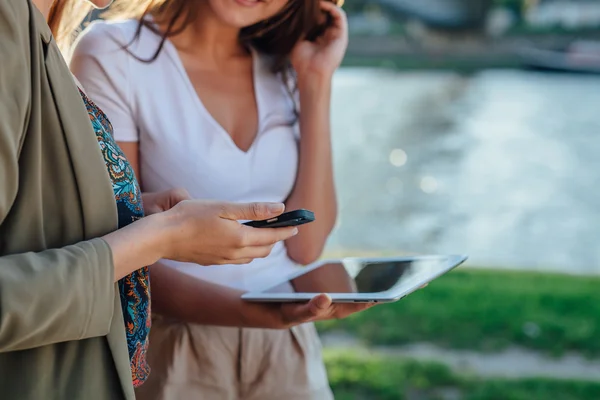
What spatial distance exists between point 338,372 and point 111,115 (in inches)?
77.4

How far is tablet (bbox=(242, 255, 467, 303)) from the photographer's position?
4.13ft

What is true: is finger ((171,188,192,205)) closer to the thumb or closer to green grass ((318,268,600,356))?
the thumb

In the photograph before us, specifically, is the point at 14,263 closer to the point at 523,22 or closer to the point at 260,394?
the point at 260,394

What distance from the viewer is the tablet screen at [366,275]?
4.38 feet

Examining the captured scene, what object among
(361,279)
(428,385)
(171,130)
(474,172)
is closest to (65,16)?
(171,130)

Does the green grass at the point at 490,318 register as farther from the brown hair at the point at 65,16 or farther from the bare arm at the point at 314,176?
the brown hair at the point at 65,16

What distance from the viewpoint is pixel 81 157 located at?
37.3 inches

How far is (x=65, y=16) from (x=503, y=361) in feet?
8.30

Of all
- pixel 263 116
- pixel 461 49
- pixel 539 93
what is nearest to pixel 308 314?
pixel 263 116

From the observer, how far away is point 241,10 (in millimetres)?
1535

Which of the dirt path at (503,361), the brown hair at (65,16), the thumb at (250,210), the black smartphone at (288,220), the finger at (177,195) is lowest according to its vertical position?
the dirt path at (503,361)

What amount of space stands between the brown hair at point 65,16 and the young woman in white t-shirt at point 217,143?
0.10m

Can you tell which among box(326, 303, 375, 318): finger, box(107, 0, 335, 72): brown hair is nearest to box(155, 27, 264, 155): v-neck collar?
box(107, 0, 335, 72): brown hair

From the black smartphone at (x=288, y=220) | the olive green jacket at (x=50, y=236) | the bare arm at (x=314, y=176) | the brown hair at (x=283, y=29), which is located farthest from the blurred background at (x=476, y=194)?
the olive green jacket at (x=50, y=236)
